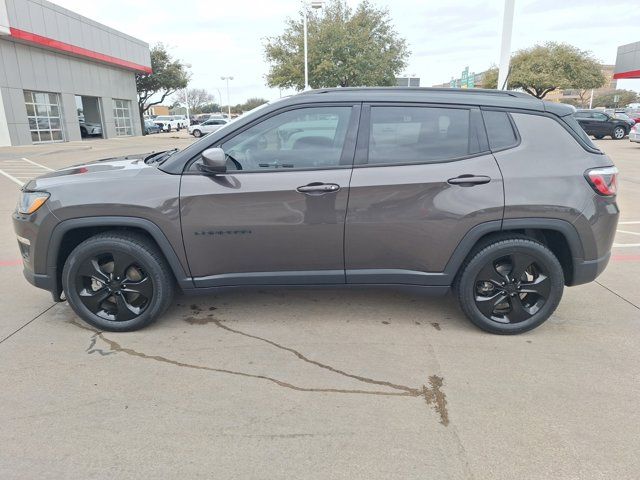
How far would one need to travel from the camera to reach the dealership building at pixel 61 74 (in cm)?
2114

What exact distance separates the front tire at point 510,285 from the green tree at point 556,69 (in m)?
36.6

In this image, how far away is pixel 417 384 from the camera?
285 cm

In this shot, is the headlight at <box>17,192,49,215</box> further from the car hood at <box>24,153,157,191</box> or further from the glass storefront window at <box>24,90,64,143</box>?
the glass storefront window at <box>24,90,64,143</box>

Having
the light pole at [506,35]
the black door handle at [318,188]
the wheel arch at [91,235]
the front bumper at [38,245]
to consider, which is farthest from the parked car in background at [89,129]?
the black door handle at [318,188]

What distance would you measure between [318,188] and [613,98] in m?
102

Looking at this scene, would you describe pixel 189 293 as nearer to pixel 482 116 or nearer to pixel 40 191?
pixel 40 191

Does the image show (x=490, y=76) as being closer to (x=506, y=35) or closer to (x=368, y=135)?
(x=506, y=35)

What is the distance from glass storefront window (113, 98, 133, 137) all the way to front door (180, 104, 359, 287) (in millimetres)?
32111

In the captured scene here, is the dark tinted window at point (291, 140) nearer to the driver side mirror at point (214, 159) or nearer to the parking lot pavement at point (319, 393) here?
the driver side mirror at point (214, 159)

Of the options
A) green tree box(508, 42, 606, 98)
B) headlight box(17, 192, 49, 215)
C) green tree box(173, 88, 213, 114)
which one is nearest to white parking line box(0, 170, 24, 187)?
headlight box(17, 192, 49, 215)

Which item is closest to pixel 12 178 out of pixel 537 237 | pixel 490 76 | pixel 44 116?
pixel 537 237

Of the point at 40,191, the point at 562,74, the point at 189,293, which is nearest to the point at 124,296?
the point at 189,293

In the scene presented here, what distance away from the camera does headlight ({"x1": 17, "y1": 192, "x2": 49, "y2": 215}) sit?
10.8 ft

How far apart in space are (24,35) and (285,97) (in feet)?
77.4
